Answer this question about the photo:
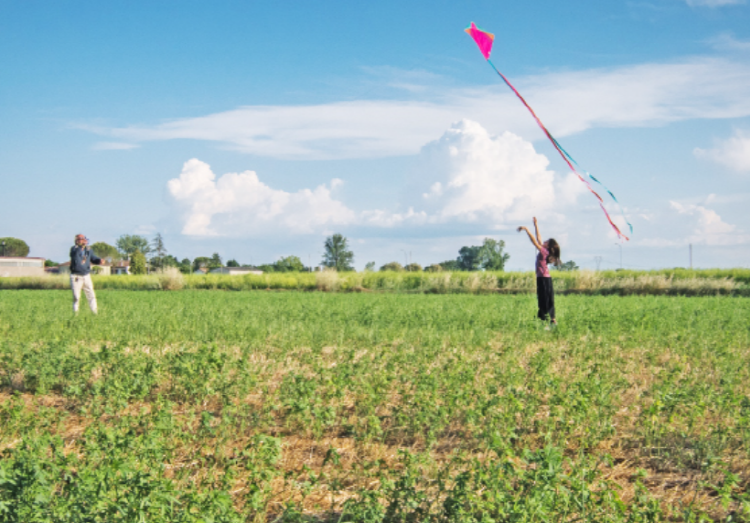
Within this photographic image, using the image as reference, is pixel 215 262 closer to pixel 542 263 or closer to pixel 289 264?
pixel 289 264

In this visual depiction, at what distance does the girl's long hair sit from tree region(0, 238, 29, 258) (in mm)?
123072

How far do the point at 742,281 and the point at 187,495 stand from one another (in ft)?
116

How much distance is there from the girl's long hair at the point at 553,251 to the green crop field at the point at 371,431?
5.26 feet

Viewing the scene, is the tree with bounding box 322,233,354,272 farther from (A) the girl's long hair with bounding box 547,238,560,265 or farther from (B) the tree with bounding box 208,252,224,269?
(A) the girl's long hair with bounding box 547,238,560,265

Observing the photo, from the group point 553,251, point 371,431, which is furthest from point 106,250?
point 371,431

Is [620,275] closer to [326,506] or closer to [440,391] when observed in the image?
[440,391]

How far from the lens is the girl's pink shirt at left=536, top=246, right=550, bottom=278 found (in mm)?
11758

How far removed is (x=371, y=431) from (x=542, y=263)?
7.27m

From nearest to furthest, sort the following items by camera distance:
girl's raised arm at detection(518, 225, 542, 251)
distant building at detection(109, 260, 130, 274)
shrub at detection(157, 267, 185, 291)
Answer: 1. girl's raised arm at detection(518, 225, 542, 251)
2. shrub at detection(157, 267, 185, 291)
3. distant building at detection(109, 260, 130, 274)

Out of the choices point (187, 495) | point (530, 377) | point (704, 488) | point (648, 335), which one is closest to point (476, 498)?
point (187, 495)

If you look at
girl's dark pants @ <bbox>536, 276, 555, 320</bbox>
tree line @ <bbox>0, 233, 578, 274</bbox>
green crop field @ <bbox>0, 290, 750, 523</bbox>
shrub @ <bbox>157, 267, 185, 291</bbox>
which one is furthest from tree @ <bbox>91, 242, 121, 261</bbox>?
girl's dark pants @ <bbox>536, 276, 555, 320</bbox>

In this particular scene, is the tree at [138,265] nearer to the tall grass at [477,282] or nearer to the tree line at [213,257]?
the tree line at [213,257]

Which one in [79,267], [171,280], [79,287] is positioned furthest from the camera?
[171,280]

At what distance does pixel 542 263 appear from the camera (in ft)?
38.8
